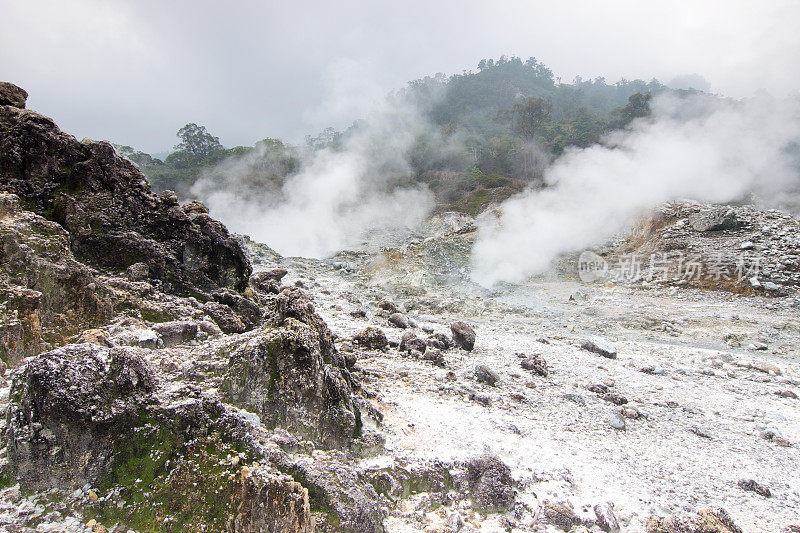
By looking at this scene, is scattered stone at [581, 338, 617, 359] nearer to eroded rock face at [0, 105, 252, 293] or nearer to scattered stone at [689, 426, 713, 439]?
scattered stone at [689, 426, 713, 439]

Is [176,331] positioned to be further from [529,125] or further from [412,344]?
[529,125]

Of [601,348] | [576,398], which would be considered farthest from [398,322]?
[576,398]

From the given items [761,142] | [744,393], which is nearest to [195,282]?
[744,393]

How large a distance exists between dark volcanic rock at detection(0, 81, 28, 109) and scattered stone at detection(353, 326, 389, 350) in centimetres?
603

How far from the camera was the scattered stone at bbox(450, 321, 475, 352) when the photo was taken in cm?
784

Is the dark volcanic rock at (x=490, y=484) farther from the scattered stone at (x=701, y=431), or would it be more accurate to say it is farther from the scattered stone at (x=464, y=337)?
the scattered stone at (x=464, y=337)

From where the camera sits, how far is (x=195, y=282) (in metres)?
5.68

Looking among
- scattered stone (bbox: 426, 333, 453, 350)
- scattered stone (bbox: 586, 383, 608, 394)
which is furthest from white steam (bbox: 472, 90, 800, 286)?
scattered stone (bbox: 586, 383, 608, 394)

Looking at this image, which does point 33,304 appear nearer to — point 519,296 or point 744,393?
point 744,393

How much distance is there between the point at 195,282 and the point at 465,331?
500 cm

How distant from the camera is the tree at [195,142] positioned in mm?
43594

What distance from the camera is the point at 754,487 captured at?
398 centimetres

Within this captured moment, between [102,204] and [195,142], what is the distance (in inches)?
1786

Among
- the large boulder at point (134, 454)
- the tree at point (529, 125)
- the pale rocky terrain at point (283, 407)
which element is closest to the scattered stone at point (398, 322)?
the pale rocky terrain at point (283, 407)
